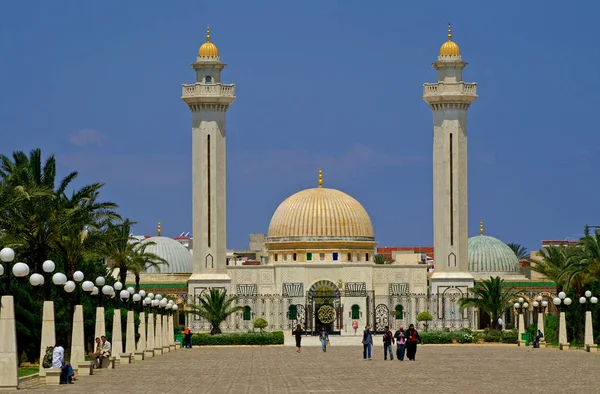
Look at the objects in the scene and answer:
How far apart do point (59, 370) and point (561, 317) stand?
83.3ft

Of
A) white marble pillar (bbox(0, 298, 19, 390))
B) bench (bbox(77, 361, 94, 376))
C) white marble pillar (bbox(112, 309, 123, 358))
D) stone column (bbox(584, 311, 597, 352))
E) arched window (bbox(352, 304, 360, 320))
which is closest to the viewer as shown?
white marble pillar (bbox(0, 298, 19, 390))

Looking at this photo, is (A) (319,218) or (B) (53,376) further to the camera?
(A) (319,218)

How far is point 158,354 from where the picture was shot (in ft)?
155

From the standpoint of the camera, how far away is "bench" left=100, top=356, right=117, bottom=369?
3403 centimetres

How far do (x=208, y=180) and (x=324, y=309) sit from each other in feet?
32.1

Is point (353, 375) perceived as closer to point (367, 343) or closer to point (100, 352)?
point (100, 352)

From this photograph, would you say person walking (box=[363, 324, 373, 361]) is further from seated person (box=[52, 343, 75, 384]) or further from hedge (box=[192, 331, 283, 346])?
hedge (box=[192, 331, 283, 346])

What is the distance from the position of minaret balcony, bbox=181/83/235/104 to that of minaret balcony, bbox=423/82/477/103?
10.1 meters

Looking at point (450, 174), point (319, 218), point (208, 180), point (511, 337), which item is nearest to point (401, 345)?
point (511, 337)

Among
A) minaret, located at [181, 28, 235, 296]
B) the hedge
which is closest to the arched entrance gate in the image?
minaret, located at [181, 28, 235, 296]

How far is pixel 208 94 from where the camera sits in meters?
72.0

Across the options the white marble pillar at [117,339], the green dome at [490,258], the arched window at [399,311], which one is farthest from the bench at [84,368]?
the green dome at [490,258]

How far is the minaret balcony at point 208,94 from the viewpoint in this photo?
7194cm

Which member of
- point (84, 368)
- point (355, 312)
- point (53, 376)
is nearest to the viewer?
point (53, 376)
